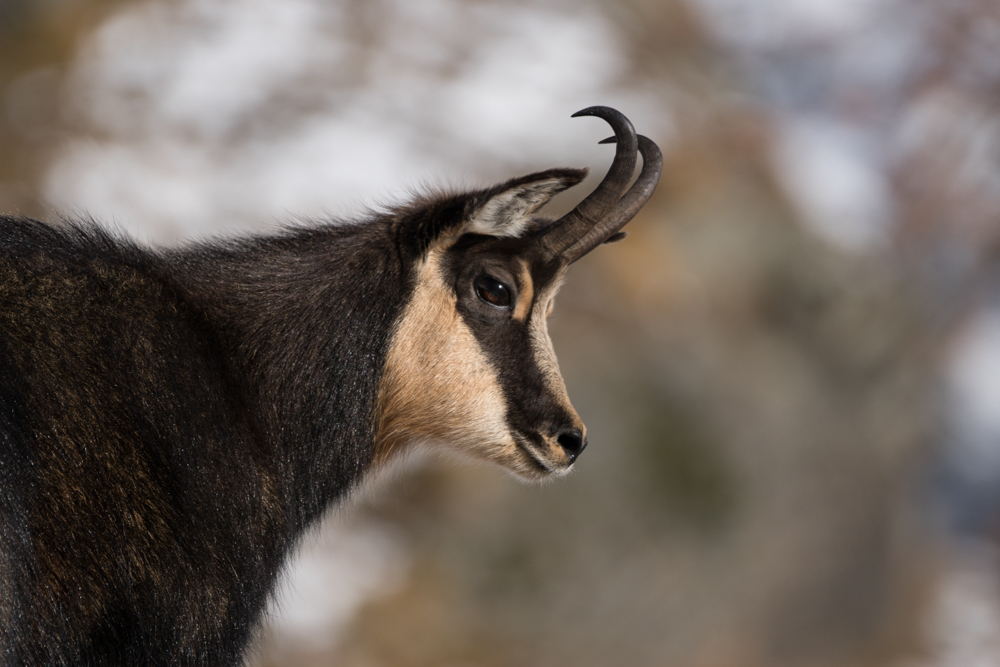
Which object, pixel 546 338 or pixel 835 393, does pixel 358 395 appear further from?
pixel 835 393

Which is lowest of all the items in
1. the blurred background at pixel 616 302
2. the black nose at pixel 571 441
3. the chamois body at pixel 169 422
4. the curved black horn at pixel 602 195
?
the chamois body at pixel 169 422

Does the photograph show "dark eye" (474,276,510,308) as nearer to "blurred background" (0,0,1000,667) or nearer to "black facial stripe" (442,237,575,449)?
"black facial stripe" (442,237,575,449)

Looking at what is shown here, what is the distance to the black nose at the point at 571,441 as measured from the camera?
423 centimetres

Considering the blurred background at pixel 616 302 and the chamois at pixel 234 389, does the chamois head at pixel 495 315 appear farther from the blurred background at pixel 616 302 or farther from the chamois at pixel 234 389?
the blurred background at pixel 616 302

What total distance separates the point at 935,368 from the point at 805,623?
17.2ft

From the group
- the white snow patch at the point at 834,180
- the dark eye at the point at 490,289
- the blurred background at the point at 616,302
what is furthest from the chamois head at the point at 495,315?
the white snow patch at the point at 834,180

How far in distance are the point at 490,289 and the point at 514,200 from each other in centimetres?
41

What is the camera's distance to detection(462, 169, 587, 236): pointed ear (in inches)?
152

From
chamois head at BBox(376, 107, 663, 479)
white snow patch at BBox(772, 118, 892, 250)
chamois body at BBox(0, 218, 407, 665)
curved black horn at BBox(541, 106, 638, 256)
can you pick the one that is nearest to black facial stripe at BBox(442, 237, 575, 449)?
chamois head at BBox(376, 107, 663, 479)

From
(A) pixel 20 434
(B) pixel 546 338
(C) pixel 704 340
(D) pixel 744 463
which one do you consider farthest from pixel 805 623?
(A) pixel 20 434

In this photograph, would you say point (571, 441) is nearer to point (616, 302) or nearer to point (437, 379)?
point (437, 379)

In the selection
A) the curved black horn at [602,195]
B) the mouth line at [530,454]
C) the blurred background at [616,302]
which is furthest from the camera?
the blurred background at [616,302]

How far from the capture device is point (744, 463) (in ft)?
36.9

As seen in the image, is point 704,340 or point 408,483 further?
point 704,340
